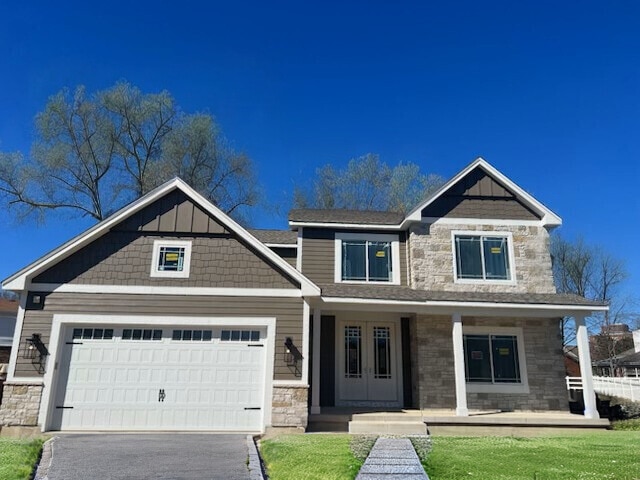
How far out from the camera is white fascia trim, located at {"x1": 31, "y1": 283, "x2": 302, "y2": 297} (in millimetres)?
10305

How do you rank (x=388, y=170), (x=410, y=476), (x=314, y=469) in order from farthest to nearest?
1. (x=388, y=170)
2. (x=314, y=469)
3. (x=410, y=476)

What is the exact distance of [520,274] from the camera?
43.5 feet

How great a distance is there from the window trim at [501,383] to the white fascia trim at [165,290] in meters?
5.55

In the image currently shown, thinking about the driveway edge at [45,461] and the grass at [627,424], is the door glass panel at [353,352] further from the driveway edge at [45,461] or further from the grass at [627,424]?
the driveway edge at [45,461]

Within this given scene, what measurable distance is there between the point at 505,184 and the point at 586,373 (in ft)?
18.4

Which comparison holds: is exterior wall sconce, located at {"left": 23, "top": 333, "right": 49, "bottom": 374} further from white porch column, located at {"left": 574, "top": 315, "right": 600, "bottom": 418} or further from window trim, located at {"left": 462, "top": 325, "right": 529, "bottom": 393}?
white porch column, located at {"left": 574, "top": 315, "right": 600, "bottom": 418}

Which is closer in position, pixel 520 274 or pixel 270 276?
pixel 270 276

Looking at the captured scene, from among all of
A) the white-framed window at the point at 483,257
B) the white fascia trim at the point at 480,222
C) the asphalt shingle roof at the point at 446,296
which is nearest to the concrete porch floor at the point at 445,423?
the asphalt shingle roof at the point at 446,296

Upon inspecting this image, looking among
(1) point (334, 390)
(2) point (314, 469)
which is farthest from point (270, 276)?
(2) point (314, 469)

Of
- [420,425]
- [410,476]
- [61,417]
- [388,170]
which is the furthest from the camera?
[388,170]

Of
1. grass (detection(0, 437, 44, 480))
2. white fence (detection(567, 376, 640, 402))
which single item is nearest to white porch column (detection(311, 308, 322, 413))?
grass (detection(0, 437, 44, 480))

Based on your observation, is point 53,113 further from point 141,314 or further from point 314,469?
point 314,469

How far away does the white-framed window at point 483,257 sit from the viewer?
1325cm

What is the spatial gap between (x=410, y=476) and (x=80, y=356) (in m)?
7.86
